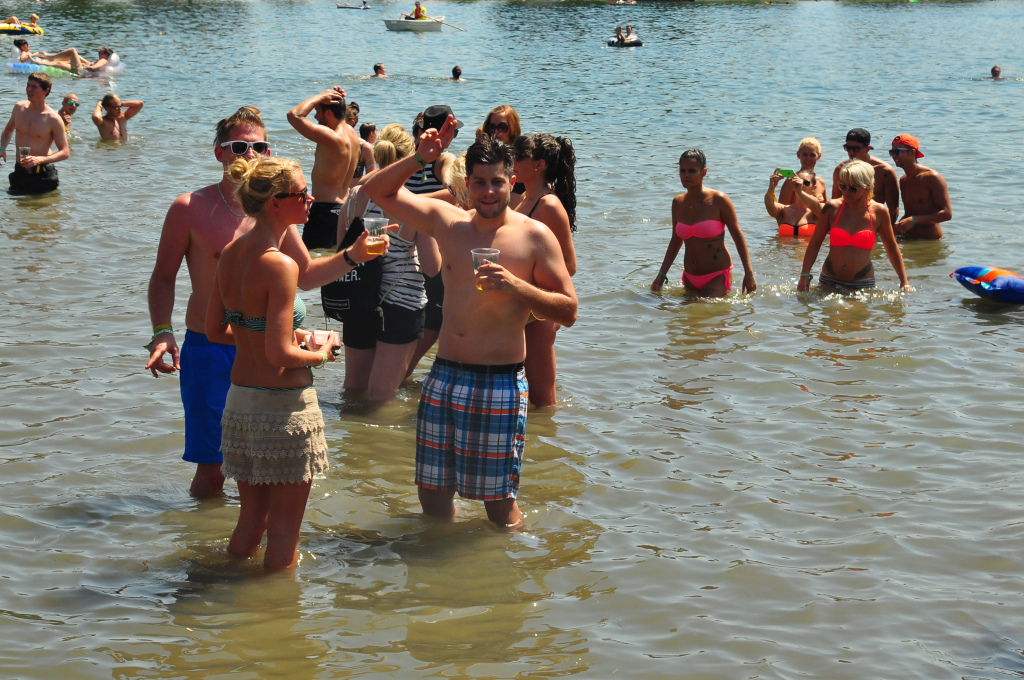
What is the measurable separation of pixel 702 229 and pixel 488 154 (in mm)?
4898

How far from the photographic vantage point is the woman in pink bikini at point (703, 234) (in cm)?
881

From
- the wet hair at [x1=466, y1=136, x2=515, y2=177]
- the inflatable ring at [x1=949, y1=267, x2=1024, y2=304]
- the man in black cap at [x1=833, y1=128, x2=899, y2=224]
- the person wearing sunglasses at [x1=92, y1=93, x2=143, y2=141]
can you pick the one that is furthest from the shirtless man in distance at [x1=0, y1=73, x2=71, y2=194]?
the inflatable ring at [x1=949, y1=267, x2=1024, y2=304]

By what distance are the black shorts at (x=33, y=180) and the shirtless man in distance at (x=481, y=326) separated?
394 inches

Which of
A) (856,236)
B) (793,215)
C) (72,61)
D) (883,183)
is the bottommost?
(793,215)

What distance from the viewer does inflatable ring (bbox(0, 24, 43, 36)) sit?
37000 millimetres

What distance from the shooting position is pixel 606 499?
18.5ft

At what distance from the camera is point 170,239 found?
473 centimetres

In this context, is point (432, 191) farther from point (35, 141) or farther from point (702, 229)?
point (35, 141)

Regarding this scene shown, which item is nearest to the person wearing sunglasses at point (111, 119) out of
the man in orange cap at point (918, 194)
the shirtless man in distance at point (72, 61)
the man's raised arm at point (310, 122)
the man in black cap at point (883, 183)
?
the man's raised arm at point (310, 122)

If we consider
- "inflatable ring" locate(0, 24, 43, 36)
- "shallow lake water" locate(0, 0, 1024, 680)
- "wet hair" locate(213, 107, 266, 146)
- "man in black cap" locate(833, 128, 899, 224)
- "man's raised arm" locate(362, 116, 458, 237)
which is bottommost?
"shallow lake water" locate(0, 0, 1024, 680)

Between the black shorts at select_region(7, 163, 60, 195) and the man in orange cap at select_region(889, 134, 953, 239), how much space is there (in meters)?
10.4

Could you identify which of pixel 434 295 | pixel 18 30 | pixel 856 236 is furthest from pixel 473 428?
pixel 18 30

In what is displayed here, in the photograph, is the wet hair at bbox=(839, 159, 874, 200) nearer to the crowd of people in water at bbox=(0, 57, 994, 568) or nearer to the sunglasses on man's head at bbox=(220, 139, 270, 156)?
the crowd of people in water at bbox=(0, 57, 994, 568)

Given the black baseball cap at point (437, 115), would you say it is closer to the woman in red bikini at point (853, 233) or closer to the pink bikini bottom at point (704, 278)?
the pink bikini bottom at point (704, 278)
